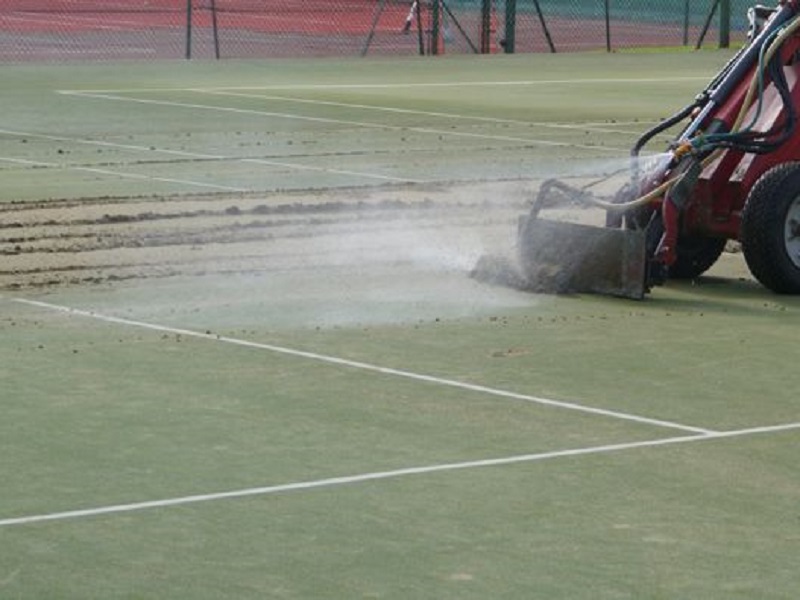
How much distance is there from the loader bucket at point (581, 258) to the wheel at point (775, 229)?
75cm

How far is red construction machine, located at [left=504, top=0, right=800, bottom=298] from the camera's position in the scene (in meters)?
14.3

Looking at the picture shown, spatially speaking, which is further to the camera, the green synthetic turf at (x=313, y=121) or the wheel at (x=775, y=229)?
the green synthetic turf at (x=313, y=121)

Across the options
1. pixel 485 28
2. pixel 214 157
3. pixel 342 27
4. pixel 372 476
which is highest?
pixel 372 476

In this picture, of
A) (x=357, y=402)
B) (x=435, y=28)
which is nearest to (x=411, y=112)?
(x=435, y=28)

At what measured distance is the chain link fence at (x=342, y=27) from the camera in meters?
44.4

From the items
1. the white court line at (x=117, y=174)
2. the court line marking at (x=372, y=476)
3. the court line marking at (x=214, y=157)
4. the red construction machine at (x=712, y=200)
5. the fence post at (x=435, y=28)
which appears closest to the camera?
the court line marking at (x=372, y=476)

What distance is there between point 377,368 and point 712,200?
3.80m

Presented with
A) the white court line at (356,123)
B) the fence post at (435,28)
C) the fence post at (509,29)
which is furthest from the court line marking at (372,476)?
the fence post at (509,29)

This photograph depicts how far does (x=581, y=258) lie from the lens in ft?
47.6

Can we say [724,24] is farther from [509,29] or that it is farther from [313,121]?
[313,121]

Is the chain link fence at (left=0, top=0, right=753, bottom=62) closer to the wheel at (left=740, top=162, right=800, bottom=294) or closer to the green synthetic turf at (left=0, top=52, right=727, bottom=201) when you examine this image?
the green synthetic turf at (left=0, top=52, right=727, bottom=201)

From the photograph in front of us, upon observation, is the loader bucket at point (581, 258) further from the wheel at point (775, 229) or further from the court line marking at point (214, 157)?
the court line marking at point (214, 157)

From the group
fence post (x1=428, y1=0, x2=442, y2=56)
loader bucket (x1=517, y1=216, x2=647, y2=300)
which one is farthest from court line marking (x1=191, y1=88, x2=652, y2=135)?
fence post (x1=428, y1=0, x2=442, y2=56)

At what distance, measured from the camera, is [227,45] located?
45969 millimetres
